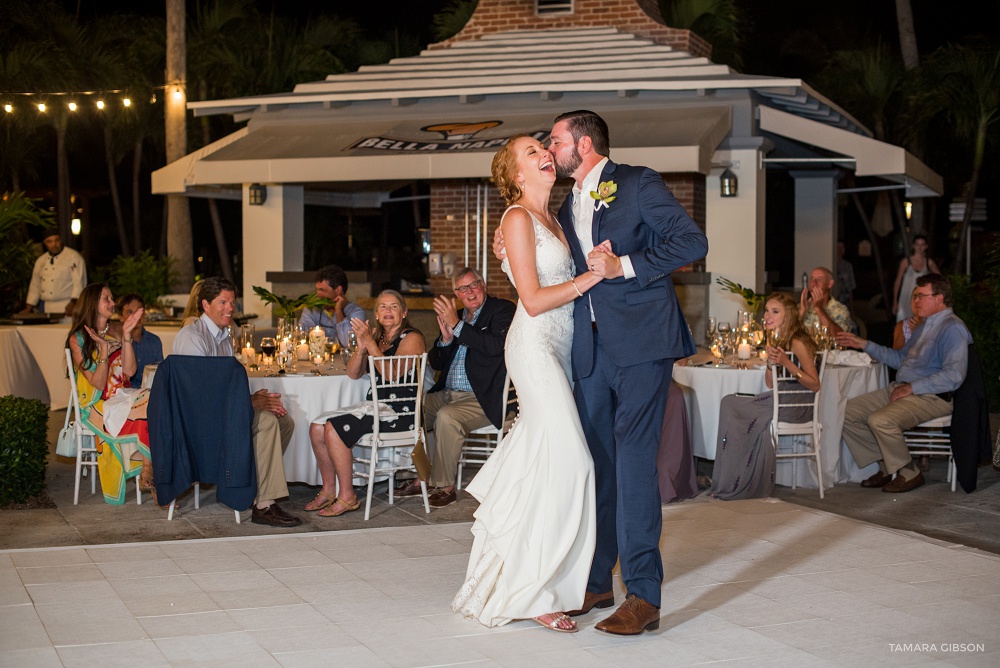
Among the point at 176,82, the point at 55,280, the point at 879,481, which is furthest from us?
the point at 176,82

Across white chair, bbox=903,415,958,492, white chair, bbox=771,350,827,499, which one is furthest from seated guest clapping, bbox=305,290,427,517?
white chair, bbox=903,415,958,492

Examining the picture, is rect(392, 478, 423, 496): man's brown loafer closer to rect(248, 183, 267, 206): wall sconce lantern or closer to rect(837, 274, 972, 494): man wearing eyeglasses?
rect(837, 274, 972, 494): man wearing eyeglasses

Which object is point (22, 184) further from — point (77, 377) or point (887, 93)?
point (77, 377)

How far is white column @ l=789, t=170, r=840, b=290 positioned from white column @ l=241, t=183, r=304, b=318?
6715 mm

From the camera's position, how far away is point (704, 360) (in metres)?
8.52

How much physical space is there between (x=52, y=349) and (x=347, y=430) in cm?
601

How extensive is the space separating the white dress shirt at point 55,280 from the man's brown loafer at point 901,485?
356 inches

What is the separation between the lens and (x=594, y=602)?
480cm

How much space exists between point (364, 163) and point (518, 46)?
3.75m

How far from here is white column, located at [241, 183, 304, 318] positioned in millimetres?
14562

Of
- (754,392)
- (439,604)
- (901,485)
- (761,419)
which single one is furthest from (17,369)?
(901,485)

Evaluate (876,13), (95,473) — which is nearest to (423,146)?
(95,473)

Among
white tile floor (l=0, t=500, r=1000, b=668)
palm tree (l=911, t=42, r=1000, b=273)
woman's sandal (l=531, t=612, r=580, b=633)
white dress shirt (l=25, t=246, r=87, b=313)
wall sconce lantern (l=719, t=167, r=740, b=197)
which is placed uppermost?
palm tree (l=911, t=42, r=1000, b=273)

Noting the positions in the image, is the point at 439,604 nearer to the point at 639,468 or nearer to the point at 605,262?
the point at 639,468
